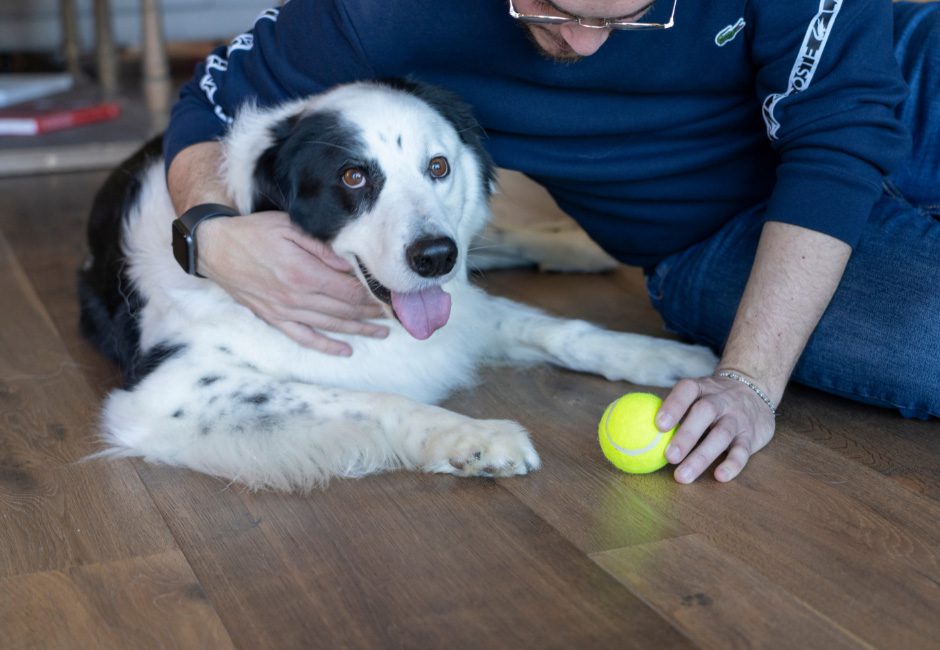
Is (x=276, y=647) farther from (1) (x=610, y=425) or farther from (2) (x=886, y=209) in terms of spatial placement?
(2) (x=886, y=209)

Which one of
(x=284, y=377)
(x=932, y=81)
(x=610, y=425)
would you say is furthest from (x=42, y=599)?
(x=932, y=81)

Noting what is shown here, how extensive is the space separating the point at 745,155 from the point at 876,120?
0.37 m

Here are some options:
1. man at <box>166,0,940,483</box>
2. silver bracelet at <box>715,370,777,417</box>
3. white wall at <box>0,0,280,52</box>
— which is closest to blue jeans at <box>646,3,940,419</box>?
man at <box>166,0,940,483</box>

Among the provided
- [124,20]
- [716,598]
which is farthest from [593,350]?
[124,20]

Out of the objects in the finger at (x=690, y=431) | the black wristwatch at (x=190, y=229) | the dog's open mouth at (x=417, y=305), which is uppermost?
the black wristwatch at (x=190, y=229)

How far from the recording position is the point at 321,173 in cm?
184

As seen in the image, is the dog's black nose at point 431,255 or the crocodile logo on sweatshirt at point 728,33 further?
the crocodile logo on sweatshirt at point 728,33

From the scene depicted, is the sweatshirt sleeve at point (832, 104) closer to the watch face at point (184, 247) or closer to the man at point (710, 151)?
the man at point (710, 151)

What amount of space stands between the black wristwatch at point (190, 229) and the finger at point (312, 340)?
7.4 inches

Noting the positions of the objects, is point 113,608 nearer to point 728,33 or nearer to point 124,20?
point 728,33

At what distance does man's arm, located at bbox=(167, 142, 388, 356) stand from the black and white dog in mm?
38

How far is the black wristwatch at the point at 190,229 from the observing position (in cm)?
191

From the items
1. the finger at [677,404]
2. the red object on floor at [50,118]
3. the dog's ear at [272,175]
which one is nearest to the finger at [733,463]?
the finger at [677,404]

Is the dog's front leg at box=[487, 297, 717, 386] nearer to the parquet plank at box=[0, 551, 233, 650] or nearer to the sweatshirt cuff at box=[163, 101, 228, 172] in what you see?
the sweatshirt cuff at box=[163, 101, 228, 172]
